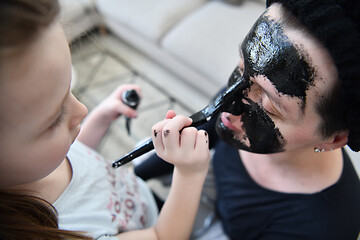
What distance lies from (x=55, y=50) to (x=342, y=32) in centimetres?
40

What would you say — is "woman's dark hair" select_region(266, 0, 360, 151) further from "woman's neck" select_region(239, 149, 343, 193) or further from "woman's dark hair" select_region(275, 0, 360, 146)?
"woman's neck" select_region(239, 149, 343, 193)

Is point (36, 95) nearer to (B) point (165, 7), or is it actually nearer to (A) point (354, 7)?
(A) point (354, 7)

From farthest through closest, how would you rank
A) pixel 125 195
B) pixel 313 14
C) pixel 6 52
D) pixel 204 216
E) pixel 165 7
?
pixel 165 7, pixel 204 216, pixel 125 195, pixel 313 14, pixel 6 52

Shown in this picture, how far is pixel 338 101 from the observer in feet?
1.39

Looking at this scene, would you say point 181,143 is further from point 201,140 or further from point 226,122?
point 226,122

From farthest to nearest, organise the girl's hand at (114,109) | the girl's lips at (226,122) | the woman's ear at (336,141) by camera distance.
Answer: the girl's hand at (114,109)
the girl's lips at (226,122)
the woman's ear at (336,141)

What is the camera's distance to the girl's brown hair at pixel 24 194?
279mm

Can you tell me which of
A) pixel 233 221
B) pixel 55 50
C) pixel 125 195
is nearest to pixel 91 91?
pixel 125 195

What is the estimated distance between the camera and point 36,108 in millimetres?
313

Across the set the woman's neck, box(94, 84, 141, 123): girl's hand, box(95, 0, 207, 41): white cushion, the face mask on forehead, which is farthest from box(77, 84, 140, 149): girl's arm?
box(95, 0, 207, 41): white cushion

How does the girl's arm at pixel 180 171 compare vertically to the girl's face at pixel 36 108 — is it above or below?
below

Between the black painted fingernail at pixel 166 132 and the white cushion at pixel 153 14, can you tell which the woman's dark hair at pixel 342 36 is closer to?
the black painted fingernail at pixel 166 132

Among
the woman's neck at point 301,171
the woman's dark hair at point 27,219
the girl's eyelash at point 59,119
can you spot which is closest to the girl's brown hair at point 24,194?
the woman's dark hair at point 27,219

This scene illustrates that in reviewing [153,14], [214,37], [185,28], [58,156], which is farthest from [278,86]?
[153,14]
